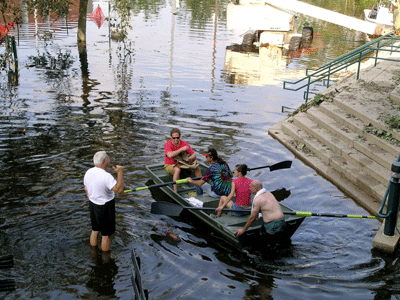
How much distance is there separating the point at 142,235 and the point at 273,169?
4306 mm

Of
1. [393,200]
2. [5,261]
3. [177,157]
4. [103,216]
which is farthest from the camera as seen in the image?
[177,157]

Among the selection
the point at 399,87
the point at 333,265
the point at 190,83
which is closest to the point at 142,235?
the point at 333,265

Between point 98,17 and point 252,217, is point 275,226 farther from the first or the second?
point 98,17

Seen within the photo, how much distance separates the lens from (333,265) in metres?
8.05

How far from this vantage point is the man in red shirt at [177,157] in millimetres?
10703

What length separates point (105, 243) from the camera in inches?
317

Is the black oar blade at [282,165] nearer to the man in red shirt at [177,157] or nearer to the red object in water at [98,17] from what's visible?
the man in red shirt at [177,157]

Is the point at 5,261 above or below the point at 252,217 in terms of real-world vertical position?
above

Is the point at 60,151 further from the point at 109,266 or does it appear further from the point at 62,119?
the point at 109,266

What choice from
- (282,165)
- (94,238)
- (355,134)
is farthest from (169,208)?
(355,134)

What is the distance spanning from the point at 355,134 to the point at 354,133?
0.33ft

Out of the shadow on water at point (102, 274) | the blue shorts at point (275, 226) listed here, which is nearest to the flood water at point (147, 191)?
the shadow on water at point (102, 274)

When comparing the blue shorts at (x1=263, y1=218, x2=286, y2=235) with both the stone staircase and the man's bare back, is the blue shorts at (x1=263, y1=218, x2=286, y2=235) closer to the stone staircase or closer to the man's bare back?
the man's bare back

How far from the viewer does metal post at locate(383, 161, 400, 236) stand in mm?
8102
